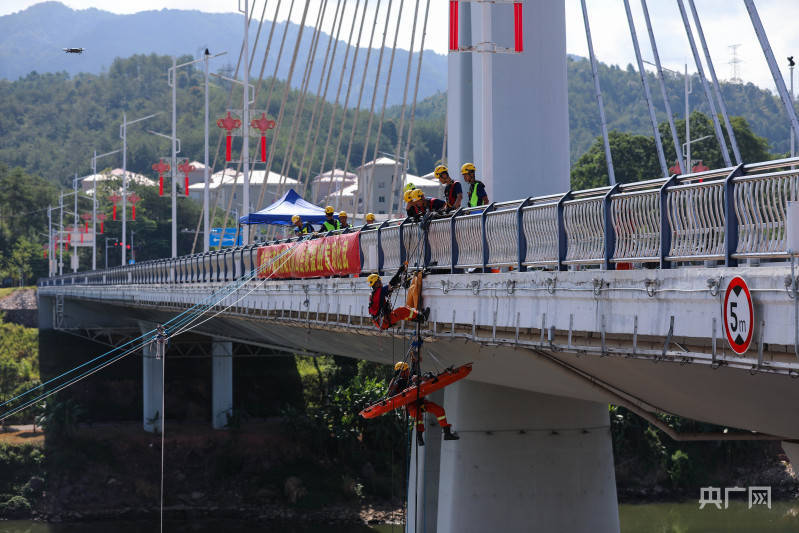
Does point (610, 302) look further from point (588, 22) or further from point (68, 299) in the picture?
point (68, 299)

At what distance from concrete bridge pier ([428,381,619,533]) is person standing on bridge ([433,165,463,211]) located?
5.22 metres

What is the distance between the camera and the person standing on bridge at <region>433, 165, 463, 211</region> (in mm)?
18547

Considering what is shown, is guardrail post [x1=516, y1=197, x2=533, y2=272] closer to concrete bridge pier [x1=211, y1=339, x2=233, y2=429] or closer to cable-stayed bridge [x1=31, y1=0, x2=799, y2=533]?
cable-stayed bridge [x1=31, y1=0, x2=799, y2=533]

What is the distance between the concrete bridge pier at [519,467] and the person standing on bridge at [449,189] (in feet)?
17.1

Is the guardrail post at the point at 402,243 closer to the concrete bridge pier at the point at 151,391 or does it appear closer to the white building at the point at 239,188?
the concrete bridge pier at the point at 151,391

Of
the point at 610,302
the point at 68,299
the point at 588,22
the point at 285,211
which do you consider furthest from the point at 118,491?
the point at 610,302

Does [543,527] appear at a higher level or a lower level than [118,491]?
higher

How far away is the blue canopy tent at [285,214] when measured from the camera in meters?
37.9

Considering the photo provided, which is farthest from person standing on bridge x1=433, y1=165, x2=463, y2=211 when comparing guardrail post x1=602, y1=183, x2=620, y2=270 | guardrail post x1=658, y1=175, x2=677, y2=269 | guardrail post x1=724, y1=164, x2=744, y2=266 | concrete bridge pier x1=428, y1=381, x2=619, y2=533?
guardrail post x1=724, y1=164, x2=744, y2=266

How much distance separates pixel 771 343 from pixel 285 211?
2905cm

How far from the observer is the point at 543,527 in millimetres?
22922

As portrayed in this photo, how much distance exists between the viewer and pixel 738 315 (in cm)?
1067

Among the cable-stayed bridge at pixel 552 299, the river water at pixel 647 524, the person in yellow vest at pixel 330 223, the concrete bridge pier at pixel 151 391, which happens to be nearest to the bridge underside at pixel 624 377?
the cable-stayed bridge at pixel 552 299

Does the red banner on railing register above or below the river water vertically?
above
